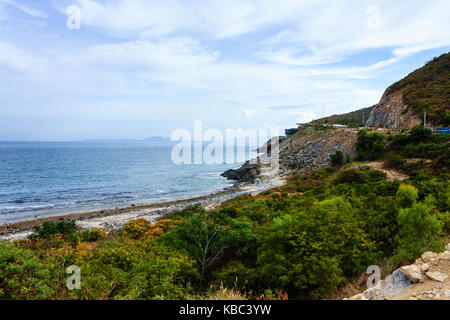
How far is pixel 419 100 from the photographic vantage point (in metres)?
45.7

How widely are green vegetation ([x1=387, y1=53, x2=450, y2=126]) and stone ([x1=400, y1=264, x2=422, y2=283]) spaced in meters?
42.7

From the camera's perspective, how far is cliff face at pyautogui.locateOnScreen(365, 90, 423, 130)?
44250 millimetres

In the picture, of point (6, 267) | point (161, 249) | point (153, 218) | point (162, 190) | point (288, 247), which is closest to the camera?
point (6, 267)

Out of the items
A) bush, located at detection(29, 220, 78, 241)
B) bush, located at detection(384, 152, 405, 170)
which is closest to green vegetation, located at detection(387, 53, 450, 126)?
bush, located at detection(384, 152, 405, 170)

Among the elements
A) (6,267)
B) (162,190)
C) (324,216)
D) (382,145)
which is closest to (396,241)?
(324,216)

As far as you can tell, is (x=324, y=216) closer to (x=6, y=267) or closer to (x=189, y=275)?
(x=189, y=275)

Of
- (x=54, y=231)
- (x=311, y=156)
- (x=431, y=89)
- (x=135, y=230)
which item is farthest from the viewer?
(x=311, y=156)

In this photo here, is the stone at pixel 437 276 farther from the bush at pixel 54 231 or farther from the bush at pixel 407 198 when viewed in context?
the bush at pixel 54 231

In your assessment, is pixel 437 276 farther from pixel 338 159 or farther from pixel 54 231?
pixel 338 159

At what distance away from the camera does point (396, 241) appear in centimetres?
973

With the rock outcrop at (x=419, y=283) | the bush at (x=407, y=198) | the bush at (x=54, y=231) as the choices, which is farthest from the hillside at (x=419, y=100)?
the bush at (x=54, y=231)

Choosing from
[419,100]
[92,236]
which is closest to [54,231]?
[92,236]

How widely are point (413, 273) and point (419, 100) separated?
52255 millimetres
